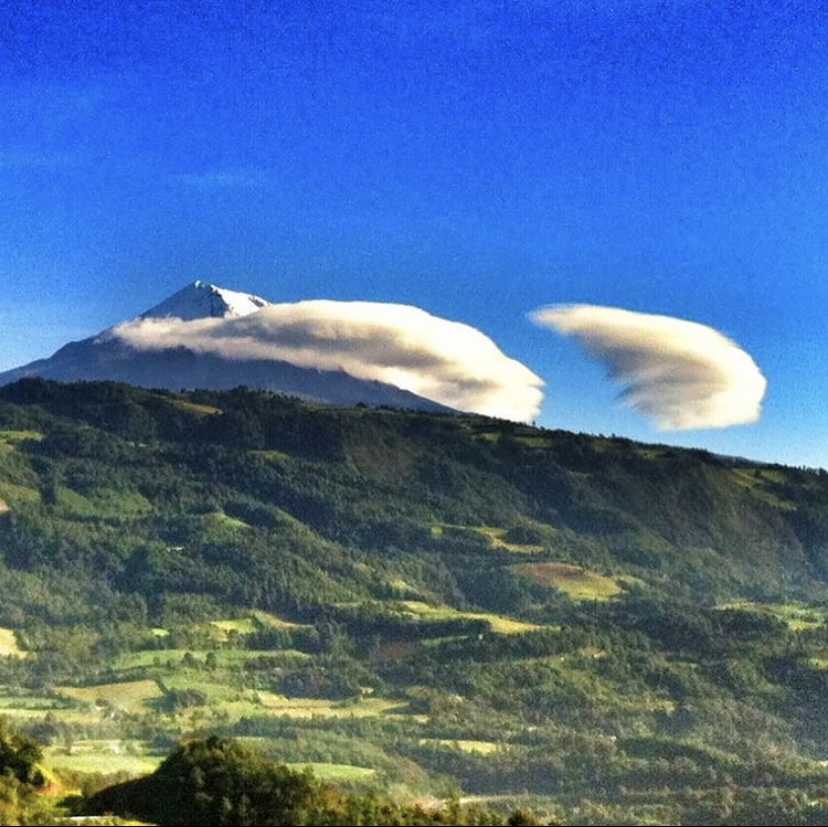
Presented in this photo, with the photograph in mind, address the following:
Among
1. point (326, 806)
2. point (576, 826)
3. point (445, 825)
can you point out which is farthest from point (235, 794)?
point (576, 826)

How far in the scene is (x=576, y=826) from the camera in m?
196

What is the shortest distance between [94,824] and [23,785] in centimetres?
2114

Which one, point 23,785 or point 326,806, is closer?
point 326,806

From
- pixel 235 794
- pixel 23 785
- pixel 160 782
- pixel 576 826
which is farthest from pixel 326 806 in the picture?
pixel 576 826

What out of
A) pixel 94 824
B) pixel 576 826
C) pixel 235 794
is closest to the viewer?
pixel 94 824

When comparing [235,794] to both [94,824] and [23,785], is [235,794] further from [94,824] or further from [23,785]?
[23,785]

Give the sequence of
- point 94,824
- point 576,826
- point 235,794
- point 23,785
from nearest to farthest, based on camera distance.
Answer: point 94,824
point 235,794
point 23,785
point 576,826

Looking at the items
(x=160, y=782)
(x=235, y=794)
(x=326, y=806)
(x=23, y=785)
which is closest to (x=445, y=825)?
(x=326, y=806)

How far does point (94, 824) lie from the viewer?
97938 millimetres

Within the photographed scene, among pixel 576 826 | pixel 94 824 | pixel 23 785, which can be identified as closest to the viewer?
pixel 94 824

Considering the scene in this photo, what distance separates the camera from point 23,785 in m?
117

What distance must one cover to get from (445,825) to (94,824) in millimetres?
22064

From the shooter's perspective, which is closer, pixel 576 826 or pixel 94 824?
pixel 94 824

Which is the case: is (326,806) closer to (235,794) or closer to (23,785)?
(235,794)
